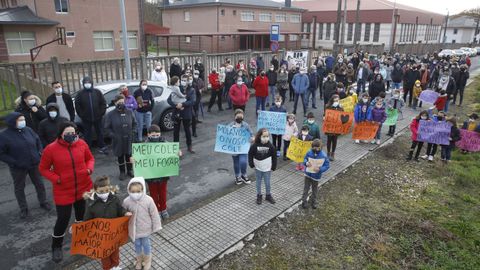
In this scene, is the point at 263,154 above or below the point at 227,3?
below

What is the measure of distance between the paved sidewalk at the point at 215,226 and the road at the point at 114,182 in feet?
1.47

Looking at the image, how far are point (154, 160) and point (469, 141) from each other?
9208mm

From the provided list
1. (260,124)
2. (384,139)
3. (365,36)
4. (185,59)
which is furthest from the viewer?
(365,36)

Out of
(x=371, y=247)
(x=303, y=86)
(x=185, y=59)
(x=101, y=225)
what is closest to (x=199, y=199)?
(x=101, y=225)

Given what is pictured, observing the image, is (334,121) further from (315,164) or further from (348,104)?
(315,164)

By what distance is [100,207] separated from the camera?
445 cm

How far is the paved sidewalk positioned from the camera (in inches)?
203

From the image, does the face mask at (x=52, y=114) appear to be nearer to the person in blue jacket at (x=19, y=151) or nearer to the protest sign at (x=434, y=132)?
the person in blue jacket at (x=19, y=151)

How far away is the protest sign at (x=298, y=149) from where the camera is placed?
7.96m

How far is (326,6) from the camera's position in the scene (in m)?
61.8

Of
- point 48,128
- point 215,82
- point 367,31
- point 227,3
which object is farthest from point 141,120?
point 367,31

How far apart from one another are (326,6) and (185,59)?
52.6 meters

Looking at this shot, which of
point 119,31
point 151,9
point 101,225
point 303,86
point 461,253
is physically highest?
point 151,9

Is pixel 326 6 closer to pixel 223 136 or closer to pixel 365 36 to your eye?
pixel 365 36
